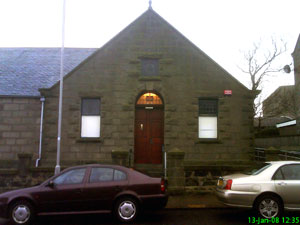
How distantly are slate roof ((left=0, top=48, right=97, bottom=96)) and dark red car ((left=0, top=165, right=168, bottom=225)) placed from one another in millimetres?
7846

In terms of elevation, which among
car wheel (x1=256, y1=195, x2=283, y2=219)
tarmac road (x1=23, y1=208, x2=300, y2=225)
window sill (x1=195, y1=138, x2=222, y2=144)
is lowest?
tarmac road (x1=23, y1=208, x2=300, y2=225)

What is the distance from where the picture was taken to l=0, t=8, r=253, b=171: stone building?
1396 cm

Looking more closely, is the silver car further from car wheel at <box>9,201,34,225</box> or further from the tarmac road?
car wheel at <box>9,201,34,225</box>

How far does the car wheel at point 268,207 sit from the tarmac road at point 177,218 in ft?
1.58

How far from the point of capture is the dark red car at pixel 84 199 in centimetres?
757

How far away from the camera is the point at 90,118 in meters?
14.2

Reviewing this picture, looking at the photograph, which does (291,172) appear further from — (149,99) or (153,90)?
(149,99)

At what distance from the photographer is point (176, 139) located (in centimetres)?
1398

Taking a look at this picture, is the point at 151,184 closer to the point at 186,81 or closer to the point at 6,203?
the point at 6,203

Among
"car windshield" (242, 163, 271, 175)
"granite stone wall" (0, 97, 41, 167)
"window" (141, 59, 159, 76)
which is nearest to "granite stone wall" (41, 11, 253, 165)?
"window" (141, 59, 159, 76)

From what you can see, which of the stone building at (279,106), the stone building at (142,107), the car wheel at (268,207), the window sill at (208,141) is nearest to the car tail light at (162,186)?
the car wheel at (268,207)

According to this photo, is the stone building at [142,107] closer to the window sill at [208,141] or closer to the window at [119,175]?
the window sill at [208,141]

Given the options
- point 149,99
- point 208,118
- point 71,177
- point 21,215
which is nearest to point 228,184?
point 71,177

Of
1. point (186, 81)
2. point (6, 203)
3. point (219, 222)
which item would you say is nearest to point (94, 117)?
point (186, 81)
